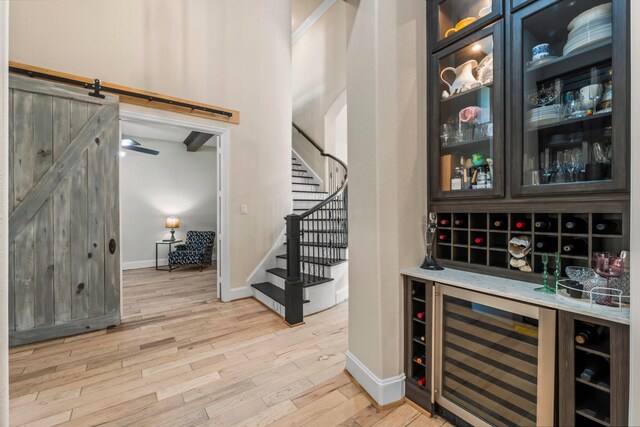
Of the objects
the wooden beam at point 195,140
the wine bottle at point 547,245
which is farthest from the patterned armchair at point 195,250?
the wine bottle at point 547,245

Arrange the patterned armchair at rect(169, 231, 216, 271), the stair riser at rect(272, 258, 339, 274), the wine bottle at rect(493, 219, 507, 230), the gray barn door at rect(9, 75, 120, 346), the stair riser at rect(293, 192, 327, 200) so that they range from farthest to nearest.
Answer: the patterned armchair at rect(169, 231, 216, 271)
the stair riser at rect(293, 192, 327, 200)
the stair riser at rect(272, 258, 339, 274)
the gray barn door at rect(9, 75, 120, 346)
the wine bottle at rect(493, 219, 507, 230)

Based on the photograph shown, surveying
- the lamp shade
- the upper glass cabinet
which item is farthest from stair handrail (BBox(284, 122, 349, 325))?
the lamp shade

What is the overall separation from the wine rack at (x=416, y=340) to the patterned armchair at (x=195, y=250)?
506cm

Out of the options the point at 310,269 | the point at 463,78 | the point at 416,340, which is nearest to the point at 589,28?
the point at 463,78

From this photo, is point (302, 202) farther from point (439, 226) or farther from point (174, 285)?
point (439, 226)

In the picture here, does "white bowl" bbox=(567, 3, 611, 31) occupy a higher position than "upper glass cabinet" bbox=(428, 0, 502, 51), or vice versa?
"upper glass cabinet" bbox=(428, 0, 502, 51)

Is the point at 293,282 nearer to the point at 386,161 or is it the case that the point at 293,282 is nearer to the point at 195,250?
the point at 386,161

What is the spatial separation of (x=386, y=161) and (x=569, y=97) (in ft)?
3.28

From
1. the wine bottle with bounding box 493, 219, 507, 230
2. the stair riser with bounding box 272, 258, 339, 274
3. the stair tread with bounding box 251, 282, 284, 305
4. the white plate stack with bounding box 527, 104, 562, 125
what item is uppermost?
the white plate stack with bounding box 527, 104, 562, 125

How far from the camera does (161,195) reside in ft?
21.2

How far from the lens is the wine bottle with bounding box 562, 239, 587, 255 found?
1421 millimetres

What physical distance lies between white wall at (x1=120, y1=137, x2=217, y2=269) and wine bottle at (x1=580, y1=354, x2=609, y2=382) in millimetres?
7084

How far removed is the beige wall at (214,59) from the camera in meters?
2.85

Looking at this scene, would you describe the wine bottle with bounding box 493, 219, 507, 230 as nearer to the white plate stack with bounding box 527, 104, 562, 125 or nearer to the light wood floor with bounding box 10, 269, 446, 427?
the white plate stack with bounding box 527, 104, 562, 125
